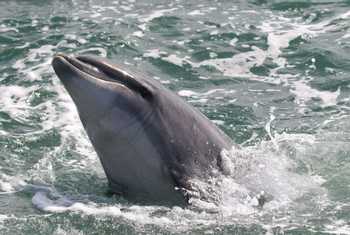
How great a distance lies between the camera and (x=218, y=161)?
312 inches

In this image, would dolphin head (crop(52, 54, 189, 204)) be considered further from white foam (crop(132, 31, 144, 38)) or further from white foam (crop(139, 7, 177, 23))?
white foam (crop(139, 7, 177, 23))

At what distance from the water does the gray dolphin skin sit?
21 cm

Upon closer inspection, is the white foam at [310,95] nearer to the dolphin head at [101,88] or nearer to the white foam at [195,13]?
the white foam at [195,13]

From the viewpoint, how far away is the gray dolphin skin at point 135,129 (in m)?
7.42

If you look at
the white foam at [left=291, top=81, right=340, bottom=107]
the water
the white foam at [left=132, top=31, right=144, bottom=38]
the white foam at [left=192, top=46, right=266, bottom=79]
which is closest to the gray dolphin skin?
the water

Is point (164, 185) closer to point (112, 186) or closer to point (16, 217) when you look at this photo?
point (112, 186)

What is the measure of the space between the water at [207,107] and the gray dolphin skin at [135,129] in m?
0.21

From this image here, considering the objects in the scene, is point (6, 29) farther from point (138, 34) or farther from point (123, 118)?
point (123, 118)

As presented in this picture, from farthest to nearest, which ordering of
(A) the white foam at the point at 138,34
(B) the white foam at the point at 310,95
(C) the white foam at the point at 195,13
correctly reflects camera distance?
(C) the white foam at the point at 195,13
(A) the white foam at the point at 138,34
(B) the white foam at the point at 310,95

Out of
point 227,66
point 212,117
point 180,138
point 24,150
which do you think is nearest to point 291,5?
point 227,66

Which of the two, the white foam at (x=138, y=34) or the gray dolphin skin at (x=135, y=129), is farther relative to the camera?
the white foam at (x=138, y=34)

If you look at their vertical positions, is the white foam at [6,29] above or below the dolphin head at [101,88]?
below

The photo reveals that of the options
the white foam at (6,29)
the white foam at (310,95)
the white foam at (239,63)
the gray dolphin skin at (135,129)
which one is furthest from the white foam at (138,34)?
the gray dolphin skin at (135,129)

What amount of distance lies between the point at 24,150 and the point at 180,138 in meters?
2.85
